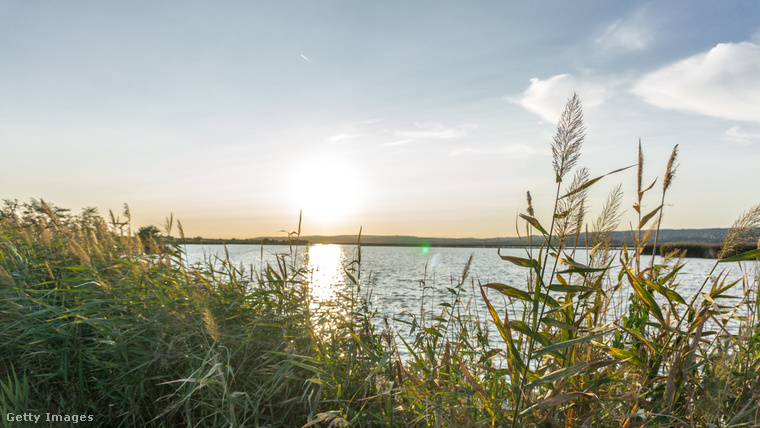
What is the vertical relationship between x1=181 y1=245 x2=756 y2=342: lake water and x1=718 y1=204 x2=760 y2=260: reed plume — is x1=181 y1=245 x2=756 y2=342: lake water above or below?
below

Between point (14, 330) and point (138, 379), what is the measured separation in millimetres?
1323

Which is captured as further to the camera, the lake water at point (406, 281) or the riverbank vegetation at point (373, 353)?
the lake water at point (406, 281)

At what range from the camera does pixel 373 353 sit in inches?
113

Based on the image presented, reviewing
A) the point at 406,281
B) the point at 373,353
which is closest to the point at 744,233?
the point at 373,353

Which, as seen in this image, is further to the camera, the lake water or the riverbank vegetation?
the lake water

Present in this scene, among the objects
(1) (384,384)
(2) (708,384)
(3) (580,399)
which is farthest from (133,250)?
(2) (708,384)

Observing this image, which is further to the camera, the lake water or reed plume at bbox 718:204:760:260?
the lake water

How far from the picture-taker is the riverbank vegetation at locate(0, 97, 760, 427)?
2107 mm

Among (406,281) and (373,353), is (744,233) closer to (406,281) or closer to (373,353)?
(373,353)

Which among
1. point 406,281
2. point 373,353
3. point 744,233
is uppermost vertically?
point 744,233

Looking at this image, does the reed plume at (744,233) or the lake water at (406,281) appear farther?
the lake water at (406,281)

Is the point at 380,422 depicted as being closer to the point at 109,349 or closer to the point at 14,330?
the point at 109,349

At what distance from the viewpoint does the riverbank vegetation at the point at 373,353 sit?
211cm

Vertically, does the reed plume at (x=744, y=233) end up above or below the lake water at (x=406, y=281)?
above
